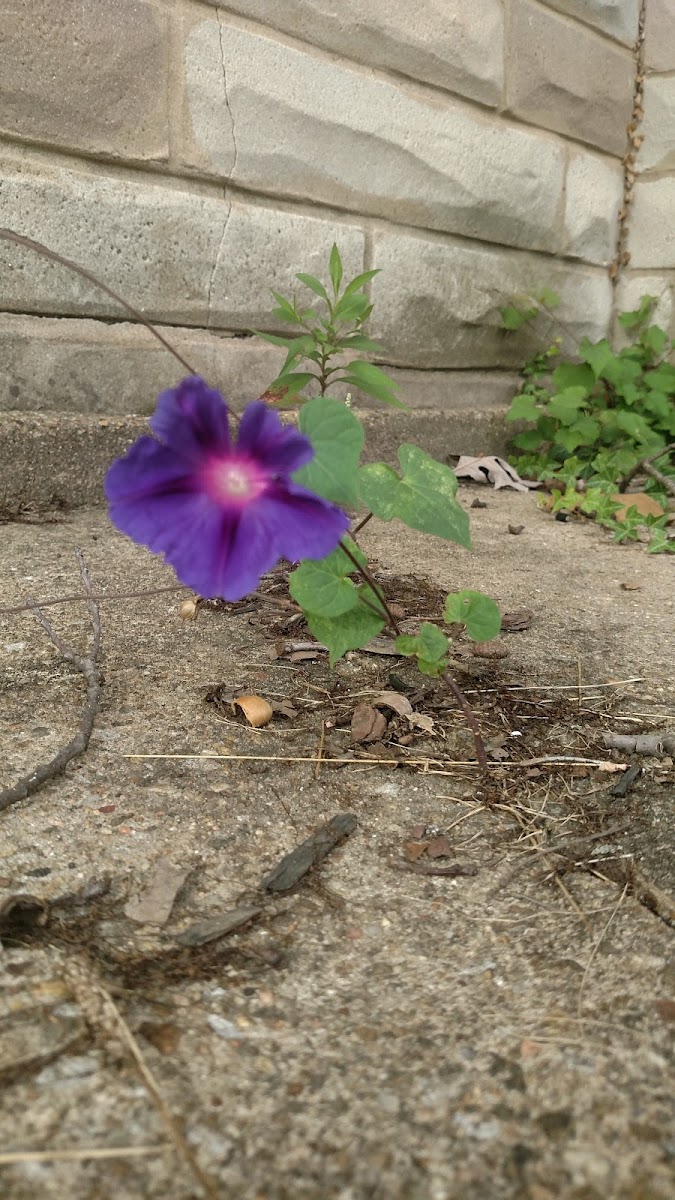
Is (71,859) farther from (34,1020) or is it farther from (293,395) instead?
(293,395)

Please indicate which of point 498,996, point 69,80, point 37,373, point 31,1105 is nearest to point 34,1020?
point 31,1105

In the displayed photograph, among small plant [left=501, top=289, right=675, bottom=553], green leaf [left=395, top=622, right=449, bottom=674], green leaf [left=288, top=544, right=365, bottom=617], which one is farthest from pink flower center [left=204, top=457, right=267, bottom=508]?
small plant [left=501, top=289, right=675, bottom=553]

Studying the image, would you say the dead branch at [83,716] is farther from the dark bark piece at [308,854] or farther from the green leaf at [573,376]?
the green leaf at [573,376]

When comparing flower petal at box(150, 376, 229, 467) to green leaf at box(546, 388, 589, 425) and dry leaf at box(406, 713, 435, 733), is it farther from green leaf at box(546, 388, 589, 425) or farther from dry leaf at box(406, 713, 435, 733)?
green leaf at box(546, 388, 589, 425)

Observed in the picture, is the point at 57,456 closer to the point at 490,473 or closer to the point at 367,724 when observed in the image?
the point at 367,724

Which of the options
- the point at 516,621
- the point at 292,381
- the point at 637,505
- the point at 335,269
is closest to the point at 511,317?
the point at 637,505

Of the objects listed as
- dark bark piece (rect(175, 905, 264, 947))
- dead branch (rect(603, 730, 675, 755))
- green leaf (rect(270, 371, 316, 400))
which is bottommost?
dark bark piece (rect(175, 905, 264, 947))
